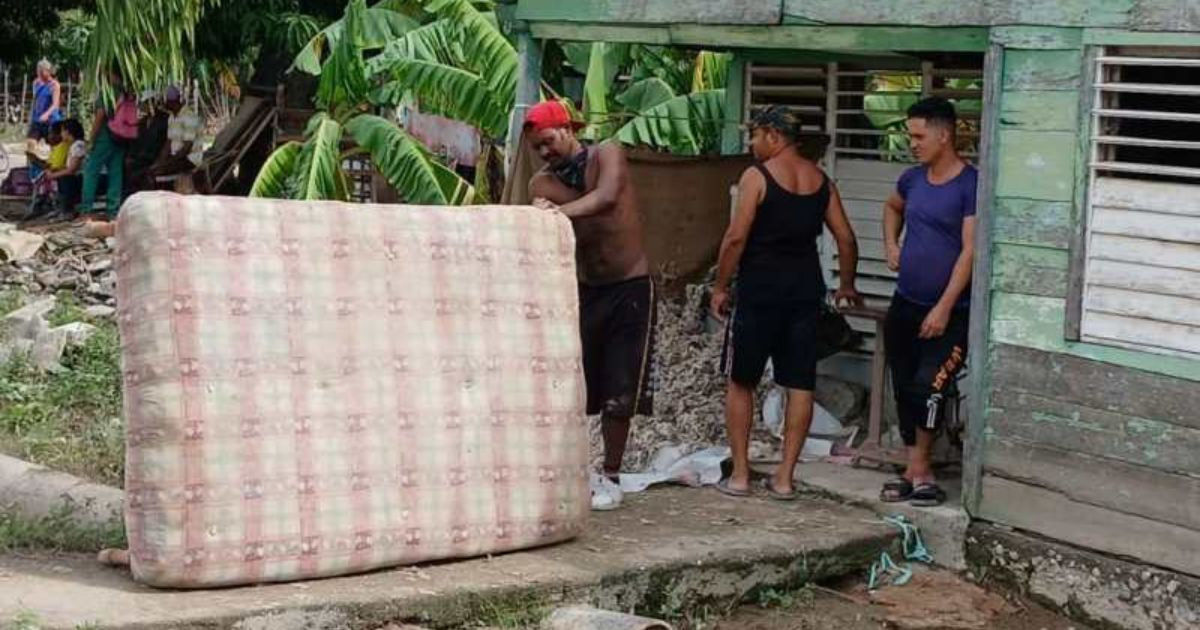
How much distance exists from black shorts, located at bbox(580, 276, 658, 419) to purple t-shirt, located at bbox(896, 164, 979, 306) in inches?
43.8

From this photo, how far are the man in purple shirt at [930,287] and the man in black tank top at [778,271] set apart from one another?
14.5 inches

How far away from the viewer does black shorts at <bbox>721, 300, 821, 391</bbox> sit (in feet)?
23.8

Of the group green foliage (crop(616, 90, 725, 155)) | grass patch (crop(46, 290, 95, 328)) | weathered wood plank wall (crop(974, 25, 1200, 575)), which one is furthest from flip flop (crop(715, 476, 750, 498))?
grass patch (crop(46, 290, 95, 328))

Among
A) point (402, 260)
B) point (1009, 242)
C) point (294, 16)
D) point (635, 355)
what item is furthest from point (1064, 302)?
point (294, 16)

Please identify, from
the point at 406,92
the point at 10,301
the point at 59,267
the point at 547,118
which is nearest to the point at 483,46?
the point at 406,92

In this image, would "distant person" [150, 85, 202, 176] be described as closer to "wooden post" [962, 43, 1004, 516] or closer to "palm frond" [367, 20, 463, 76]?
"palm frond" [367, 20, 463, 76]

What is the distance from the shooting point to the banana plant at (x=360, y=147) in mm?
11578

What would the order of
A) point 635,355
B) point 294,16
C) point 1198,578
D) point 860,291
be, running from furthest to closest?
point 294,16 < point 860,291 < point 635,355 < point 1198,578

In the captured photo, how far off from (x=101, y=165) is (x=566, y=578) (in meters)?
13.7

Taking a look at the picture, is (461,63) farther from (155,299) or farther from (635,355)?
(155,299)

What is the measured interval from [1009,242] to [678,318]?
2.87 metres

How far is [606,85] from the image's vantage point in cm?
1177

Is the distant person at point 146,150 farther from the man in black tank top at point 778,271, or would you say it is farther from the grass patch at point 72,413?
the man in black tank top at point 778,271

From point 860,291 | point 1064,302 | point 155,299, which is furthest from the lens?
point 860,291
